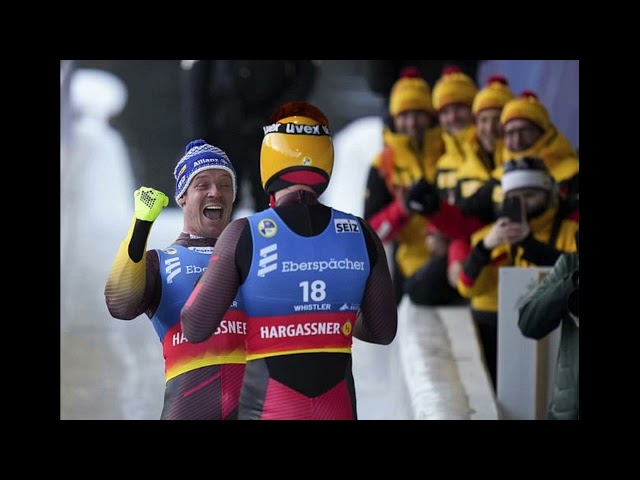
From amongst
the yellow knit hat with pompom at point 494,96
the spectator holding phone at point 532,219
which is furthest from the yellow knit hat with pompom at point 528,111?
the yellow knit hat with pompom at point 494,96

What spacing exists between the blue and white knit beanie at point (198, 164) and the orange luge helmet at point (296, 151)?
158 millimetres

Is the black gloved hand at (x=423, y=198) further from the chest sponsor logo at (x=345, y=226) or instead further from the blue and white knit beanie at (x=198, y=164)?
the chest sponsor logo at (x=345, y=226)

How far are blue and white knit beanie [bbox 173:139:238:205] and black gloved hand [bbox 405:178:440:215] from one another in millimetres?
3563

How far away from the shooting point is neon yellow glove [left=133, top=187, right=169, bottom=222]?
4250 mm

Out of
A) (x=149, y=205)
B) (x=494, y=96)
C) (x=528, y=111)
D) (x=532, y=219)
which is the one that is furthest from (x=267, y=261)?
(x=494, y=96)

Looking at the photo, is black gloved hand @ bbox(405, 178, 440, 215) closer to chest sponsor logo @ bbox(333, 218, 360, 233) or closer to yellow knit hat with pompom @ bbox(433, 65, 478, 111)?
yellow knit hat with pompom @ bbox(433, 65, 478, 111)

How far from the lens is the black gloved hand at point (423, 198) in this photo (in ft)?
26.2

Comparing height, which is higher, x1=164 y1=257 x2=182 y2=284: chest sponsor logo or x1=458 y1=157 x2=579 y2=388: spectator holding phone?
x1=458 y1=157 x2=579 y2=388: spectator holding phone

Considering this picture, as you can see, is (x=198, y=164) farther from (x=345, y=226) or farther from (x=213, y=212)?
(x=345, y=226)

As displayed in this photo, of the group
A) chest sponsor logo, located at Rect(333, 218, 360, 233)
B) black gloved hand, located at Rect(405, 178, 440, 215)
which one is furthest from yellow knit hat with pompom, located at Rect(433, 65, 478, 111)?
chest sponsor logo, located at Rect(333, 218, 360, 233)
